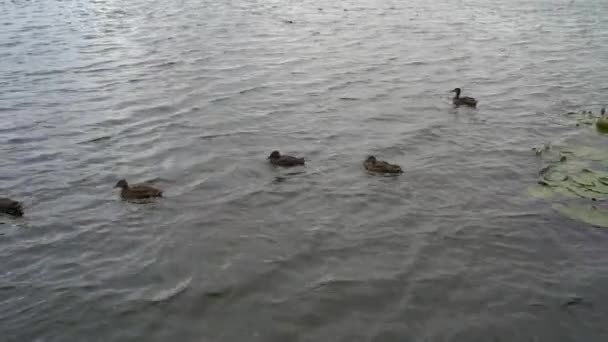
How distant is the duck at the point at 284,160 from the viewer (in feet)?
43.4

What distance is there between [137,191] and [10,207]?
2.26 m

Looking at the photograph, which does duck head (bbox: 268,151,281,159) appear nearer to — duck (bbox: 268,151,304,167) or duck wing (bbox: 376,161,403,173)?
duck (bbox: 268,151,304,167)

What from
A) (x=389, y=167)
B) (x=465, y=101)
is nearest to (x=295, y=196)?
(x=389, y=167)

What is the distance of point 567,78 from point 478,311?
46.9 feet

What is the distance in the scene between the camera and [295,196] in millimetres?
12117

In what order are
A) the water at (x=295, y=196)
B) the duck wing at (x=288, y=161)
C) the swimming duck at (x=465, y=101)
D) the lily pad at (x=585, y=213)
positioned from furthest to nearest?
the swimming duck at (x=465, y=101) → the duck wing at (x=288, y=161) → the lily pad at (x=585, y=213) → the water at (x=295, y=196)

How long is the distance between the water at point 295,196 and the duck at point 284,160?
0.24 meters

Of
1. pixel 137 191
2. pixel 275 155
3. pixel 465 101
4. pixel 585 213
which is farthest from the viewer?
pixel 465 101

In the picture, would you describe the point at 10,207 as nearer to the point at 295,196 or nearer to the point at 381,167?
the point at 295,196

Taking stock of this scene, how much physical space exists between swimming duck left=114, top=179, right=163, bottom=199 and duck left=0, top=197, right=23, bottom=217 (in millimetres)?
1856

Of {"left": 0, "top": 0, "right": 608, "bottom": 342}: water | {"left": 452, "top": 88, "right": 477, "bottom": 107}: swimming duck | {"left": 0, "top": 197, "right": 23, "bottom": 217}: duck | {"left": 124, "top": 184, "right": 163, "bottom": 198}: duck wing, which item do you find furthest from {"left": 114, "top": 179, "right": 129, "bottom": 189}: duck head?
{"left": 452, "top": 88, "right": 477, "bottom": 107}: swimming duck

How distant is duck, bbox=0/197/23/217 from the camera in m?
11.2

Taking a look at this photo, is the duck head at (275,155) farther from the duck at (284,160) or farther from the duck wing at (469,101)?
the duck wing at (469,101)

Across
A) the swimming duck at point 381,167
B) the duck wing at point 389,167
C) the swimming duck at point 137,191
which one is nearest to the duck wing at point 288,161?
the swimming duck at point 381,167
